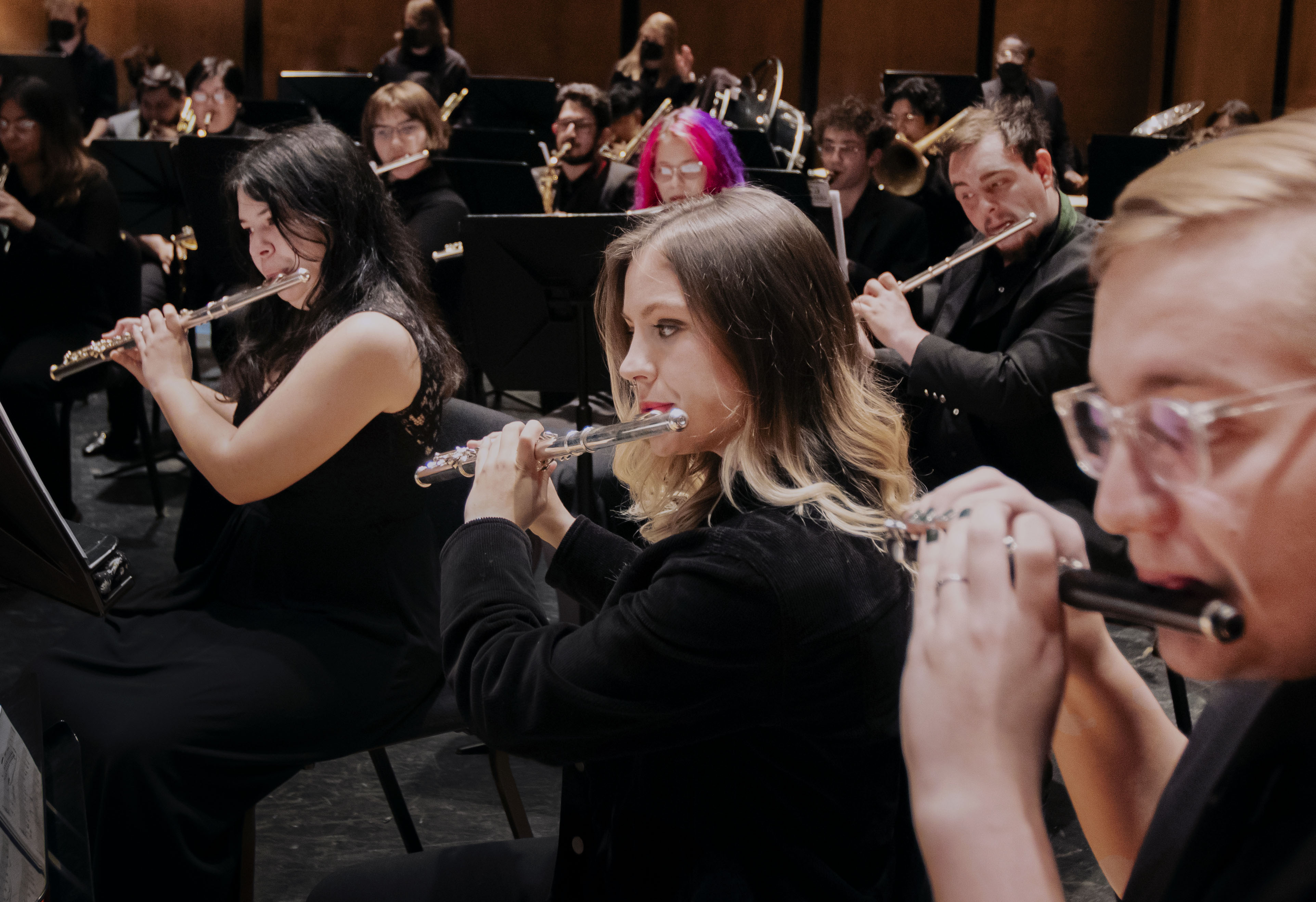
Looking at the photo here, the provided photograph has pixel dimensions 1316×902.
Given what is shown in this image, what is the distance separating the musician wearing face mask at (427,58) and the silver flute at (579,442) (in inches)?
251

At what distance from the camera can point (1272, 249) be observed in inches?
22.5

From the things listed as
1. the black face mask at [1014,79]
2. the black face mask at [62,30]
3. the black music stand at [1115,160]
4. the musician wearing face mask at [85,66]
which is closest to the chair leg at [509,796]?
the black music stand at [1115,160]

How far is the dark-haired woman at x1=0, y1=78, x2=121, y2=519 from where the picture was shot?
12.5 feet

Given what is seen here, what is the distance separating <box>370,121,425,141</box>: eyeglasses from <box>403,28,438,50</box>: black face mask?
3836 millimetres

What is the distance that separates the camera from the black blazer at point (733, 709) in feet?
3.51

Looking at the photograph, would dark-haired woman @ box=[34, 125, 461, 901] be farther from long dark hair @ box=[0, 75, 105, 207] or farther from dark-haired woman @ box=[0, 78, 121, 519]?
long dark hair @ box=[0, 75, 105, 207]

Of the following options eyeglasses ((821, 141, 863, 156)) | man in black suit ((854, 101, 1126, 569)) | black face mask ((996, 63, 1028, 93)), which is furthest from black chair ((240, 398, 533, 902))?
black face mask ((996, 63, 1028, 93))

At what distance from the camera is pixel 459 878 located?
1407 millimetres

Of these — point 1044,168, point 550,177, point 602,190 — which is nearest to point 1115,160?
point 602,190

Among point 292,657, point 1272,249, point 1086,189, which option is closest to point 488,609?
point 292,657

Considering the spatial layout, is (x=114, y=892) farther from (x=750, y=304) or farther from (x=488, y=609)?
(x=750, y=304)

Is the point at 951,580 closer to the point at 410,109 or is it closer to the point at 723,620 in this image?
the point at 723,620

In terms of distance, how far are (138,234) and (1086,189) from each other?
14.6 feet

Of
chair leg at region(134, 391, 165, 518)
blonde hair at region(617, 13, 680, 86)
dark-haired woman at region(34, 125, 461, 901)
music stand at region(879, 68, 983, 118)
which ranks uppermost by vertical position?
blonde hair at region(617, 13, 680, 86)
